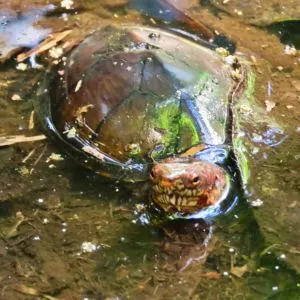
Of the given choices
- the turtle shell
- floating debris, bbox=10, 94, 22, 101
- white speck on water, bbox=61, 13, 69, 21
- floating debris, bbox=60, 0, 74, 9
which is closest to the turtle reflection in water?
the turtle shell

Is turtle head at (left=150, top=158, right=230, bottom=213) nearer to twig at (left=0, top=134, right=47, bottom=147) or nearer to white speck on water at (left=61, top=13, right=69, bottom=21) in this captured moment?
twig at (left=0, top=134, right=47, bottom=147)

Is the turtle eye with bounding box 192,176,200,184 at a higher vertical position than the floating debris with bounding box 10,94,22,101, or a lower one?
higher

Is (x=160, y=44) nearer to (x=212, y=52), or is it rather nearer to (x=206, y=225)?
(x=212, y=52)

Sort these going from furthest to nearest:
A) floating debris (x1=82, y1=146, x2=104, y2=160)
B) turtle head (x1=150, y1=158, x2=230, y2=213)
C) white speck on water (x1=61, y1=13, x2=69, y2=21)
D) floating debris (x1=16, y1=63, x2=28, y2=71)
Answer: white speck on water (x1=61, y1=13, x2=69, y2=21) < floating debris (x1=16, y1=63, x2=28, y2=71) < floating debris (x1=82, y1=146, x2=104, y2=160) < turtle head (x1=150, y1=158, x2=230, y2=213)

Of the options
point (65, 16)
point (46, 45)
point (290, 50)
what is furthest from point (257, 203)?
point (65, 16)


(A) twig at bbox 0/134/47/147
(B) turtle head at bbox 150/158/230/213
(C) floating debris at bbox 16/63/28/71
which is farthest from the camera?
(C) floating debris at bbox 16/63/28/71

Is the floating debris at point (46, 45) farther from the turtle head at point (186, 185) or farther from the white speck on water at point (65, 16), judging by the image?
the turtle head at point (186, 185)

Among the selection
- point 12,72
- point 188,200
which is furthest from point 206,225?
point 12,72

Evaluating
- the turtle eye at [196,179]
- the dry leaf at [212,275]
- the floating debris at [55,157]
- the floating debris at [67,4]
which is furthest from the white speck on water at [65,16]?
the dry leaf at [212,275]
